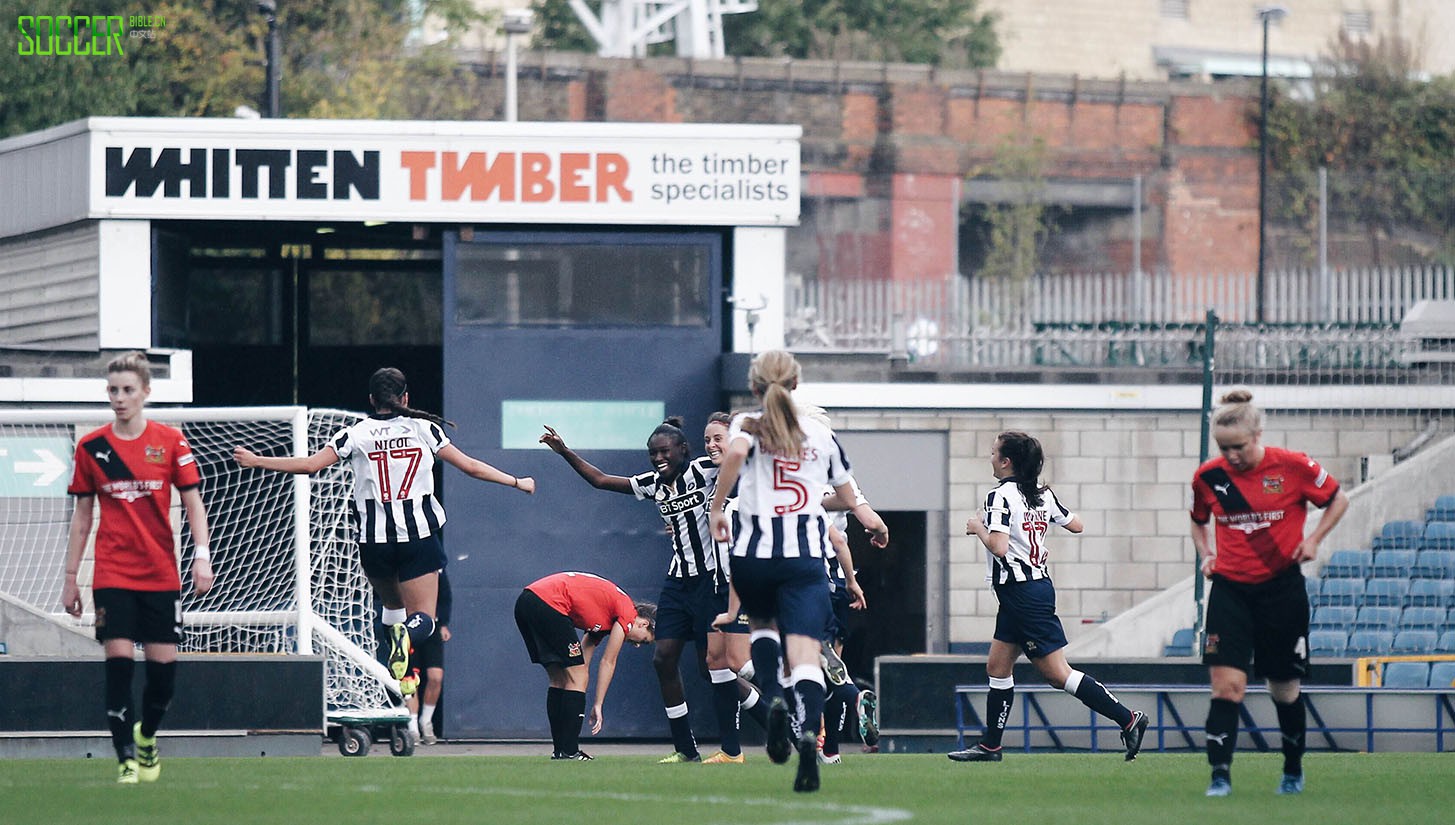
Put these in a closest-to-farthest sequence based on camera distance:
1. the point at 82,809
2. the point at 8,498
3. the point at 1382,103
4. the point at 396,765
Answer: the point at 82,809, the point at 396,765, the point at 8,498, the point at 1382,103

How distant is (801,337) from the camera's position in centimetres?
2609

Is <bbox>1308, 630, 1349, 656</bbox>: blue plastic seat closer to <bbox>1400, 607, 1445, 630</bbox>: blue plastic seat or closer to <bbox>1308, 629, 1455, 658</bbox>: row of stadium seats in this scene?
<bbox>1308, 629, 1455, 658</bbox>: row of stadium seats

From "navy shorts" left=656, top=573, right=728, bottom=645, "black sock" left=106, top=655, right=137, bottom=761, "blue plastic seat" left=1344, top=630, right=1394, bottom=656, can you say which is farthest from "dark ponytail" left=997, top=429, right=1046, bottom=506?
"blue plastic seat" left=1344, top=630, right=1394, bottom=656

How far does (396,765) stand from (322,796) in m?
2.68

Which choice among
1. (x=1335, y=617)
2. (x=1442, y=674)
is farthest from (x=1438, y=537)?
(x=1442, y=674)

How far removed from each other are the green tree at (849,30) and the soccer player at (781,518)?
47824mm

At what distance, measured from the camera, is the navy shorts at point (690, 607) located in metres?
12.9

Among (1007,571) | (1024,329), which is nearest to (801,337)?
(1024,329)

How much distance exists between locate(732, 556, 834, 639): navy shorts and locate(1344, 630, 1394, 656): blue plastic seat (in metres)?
14.4

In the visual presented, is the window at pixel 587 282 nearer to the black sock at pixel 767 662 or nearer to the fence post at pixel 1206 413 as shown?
the fence post at pixel 1206 413

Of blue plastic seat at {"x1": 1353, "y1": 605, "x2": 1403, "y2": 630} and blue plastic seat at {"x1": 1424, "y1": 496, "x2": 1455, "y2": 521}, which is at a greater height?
blue plastic seat at {"x1": 1424, "y1": 496, "x2": 1455, "y2": 521}

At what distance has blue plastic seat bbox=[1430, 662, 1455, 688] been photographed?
20.0 m

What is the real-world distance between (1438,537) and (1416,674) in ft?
13.3

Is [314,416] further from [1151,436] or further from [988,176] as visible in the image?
[988,176]
